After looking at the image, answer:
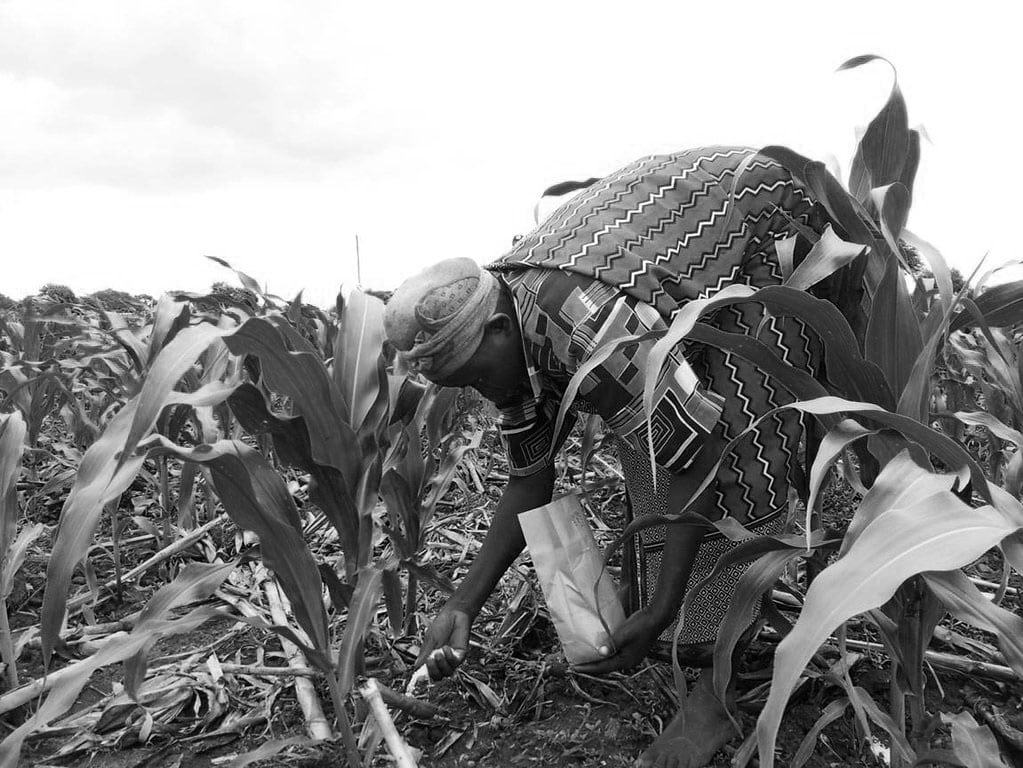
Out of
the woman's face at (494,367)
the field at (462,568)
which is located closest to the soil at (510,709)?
the field at (462,568)

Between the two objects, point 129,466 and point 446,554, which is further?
point 446,554

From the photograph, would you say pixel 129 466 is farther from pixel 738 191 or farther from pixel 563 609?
pixel 738 191

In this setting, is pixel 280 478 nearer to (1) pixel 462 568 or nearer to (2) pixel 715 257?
(2) pixel 715 257

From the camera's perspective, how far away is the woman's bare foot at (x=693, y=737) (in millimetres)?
1261

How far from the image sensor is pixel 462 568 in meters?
2.03

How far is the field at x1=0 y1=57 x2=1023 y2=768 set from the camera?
79cm

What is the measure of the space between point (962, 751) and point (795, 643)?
1.67 feet

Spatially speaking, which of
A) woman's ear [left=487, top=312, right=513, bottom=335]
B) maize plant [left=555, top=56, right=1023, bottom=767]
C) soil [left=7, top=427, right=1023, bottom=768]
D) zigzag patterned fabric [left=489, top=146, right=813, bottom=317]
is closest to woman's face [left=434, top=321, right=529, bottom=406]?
woman's ear [left=487, top=312, right=513, bottom=335]

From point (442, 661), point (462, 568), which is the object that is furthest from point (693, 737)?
point (462, 568)

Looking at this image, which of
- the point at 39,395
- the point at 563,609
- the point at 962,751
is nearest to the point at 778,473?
the point at 563,609

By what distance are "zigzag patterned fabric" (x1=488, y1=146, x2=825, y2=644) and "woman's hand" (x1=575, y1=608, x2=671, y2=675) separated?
0.21 meters

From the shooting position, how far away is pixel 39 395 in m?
2.34

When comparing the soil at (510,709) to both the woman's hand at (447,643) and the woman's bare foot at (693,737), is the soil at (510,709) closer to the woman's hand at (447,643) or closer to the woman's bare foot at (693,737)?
the woman's bare foot at (693,737)

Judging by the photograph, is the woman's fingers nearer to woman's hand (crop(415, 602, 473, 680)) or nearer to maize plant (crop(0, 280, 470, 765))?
woman's hand (crop(415, 602, 473, 680))
